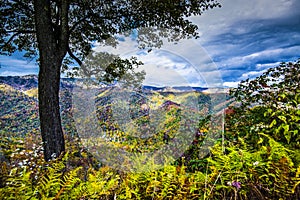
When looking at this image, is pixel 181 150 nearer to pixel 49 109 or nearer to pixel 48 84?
pixel 49 109

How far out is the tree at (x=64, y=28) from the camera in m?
5.23

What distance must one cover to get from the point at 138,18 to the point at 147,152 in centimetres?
326

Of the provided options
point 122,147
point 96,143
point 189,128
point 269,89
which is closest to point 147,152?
point 122,147

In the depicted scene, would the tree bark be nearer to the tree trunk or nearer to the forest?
the tree trunk

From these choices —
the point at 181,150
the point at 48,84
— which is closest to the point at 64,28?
the point at 48,84

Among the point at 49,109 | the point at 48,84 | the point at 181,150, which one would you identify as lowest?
the point at 181,150

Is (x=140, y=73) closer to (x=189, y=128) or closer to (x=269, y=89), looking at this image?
(x=189, y=128)

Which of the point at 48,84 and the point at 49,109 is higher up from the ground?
the point at 48,84

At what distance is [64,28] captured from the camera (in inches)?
224

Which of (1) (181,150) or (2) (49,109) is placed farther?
(1) (181,150)

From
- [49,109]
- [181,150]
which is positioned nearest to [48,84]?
[49,109]

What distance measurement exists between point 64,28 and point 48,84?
4.42 ft

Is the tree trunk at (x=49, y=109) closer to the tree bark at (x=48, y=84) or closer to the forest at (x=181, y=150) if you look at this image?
the tree bark at (x=48, y=84)

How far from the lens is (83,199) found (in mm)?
1892
